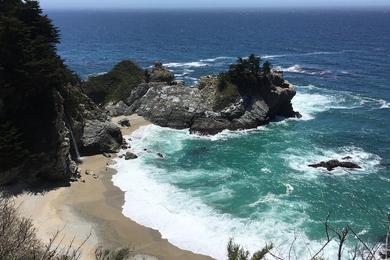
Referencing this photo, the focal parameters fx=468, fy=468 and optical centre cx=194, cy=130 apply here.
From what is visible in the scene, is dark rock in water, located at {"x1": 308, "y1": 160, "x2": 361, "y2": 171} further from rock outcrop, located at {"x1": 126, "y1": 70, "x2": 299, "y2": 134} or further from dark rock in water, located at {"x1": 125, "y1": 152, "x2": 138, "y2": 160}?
dark rock in water, located at {"x1": 125, "y1": 152, "x2": 138, "y2": 160}

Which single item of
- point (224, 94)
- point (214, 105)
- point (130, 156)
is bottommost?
point (130, 156)

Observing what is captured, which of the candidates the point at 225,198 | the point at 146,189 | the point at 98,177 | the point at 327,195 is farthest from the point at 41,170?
the point at 327,195

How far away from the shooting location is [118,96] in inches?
2918

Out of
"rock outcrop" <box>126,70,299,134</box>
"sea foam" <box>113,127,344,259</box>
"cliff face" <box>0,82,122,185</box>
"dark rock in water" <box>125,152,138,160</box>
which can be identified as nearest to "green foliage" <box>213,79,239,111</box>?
"rock outcrop" <box>126,70,299,134</box>

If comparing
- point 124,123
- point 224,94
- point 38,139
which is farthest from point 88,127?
point 224,94

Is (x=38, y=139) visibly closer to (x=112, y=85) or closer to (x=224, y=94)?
Result: (x=224, y=94)

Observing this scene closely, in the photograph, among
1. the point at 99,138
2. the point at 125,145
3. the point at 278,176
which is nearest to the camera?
the point at 278,176

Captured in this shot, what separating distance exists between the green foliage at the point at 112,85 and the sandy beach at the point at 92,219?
3067 cm

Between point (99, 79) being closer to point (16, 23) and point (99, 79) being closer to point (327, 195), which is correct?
point (16, 23)

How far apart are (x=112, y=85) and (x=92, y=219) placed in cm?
4255

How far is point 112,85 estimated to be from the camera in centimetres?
7662

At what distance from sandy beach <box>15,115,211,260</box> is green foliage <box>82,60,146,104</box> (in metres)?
30.7

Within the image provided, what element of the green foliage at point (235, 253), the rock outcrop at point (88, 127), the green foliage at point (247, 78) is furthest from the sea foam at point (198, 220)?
the green foliage at point (247, 78)

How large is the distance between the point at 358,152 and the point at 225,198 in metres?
21.1
